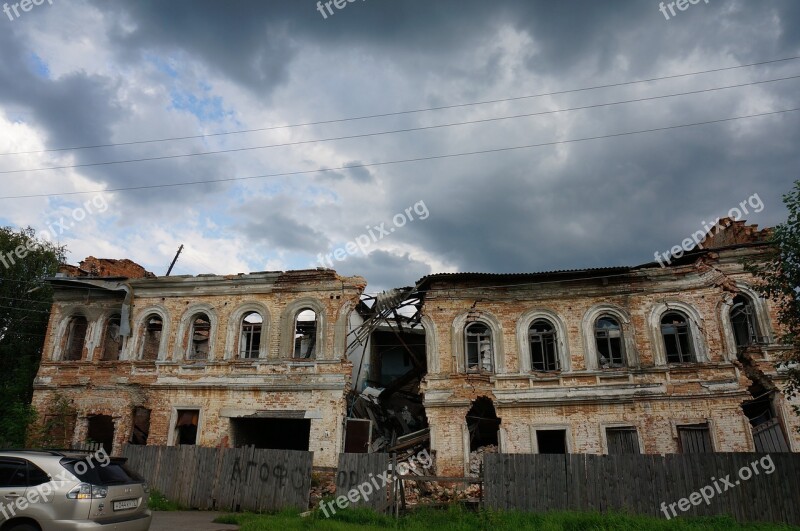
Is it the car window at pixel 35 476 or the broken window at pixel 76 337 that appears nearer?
the car window at pixel 35 476

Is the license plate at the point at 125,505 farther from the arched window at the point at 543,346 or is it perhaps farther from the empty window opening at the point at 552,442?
the empty window opening at the point at 552,442

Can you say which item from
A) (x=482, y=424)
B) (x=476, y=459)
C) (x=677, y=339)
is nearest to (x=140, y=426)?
(x=476, y=459)

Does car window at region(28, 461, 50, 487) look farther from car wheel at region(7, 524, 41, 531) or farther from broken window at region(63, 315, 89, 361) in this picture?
broken window at region(63, 315, 89, 361)

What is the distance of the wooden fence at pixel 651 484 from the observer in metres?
11.5

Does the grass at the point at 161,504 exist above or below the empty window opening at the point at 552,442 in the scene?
below

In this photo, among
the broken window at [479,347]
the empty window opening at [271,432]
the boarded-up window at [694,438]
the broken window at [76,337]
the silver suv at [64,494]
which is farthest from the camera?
the broken window at [76,337]

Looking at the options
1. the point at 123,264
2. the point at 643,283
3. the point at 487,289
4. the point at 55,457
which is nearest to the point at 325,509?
the point at 55,457

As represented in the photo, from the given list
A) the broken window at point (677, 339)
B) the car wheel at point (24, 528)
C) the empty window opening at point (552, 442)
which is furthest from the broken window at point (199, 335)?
the broken window at point (677, 339)

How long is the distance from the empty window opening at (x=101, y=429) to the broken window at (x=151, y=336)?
265 cm

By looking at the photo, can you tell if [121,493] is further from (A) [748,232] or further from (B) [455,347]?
(A) [748,232]

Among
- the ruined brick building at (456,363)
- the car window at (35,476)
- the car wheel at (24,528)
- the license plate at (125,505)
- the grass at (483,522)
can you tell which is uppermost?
the ruined brick building at (456,363)

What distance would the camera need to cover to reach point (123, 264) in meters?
21.8

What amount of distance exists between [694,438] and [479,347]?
7001 millimetres

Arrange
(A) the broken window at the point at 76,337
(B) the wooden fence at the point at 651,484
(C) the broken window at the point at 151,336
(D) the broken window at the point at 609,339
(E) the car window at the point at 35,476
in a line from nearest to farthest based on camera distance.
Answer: (E) the car window at the point at 35,476, (B) the wooden fence at the point at 651,484, (D) the broken window at the point at 609,339, (C) the broken window at the point at 151,336, (A) the broken window at the point at 76,337
